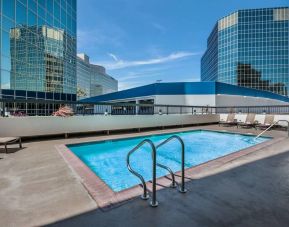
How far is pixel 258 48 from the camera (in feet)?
174

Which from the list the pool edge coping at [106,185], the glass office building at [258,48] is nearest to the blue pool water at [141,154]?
the pool edge coping at [106,185]

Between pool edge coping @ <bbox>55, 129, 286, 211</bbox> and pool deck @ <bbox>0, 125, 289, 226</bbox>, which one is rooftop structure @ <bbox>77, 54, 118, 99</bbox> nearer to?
pool edge coping @ <bbox>55, 129, 286, 211</bbox>

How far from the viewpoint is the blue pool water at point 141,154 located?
5.31 m

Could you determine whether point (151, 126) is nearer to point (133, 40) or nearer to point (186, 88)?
point (186, 88)

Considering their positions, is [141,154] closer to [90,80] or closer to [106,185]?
[106,185]

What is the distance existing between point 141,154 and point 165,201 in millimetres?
4744

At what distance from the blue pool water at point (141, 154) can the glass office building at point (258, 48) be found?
4920 cm

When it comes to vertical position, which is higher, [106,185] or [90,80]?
[90,80]

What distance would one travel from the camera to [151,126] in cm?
1209

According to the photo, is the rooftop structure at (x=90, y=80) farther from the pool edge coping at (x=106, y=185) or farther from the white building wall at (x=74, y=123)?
the pool edge coping at (x=106, y=185)

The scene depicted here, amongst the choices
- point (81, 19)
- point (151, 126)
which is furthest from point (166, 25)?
point (151, 126)

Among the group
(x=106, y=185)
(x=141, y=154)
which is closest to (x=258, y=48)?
(x=141, y=154)

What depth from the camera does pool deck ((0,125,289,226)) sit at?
7.93 feet

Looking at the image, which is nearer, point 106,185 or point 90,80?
point 106,185
